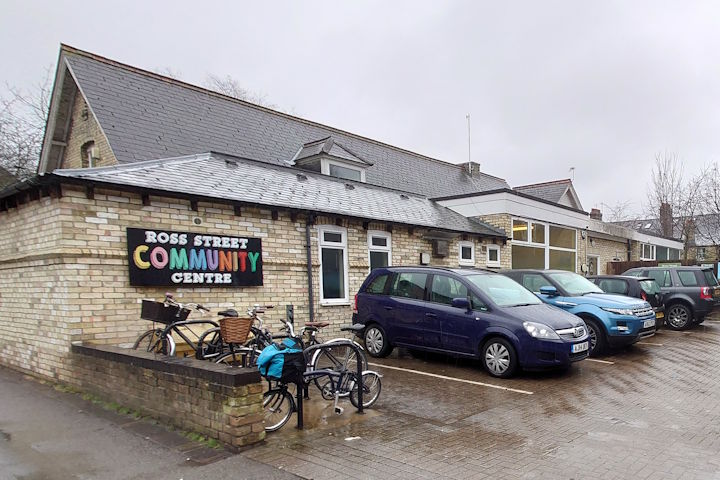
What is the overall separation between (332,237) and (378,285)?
2.23 meters

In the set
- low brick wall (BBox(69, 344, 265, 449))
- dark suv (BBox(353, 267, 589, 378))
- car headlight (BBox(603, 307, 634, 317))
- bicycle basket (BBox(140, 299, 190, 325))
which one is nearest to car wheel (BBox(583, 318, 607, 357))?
car headlight (BBox(603, 307, 634, 317))

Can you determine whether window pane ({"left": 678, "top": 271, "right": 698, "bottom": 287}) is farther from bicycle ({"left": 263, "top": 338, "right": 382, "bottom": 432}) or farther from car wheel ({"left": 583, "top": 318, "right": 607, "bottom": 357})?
bicycle ({"left": 263, "top": 338, "right": 382, "bottom": 432})

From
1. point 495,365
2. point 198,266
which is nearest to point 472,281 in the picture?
point 495,365

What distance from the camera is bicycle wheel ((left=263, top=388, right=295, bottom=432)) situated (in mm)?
4930

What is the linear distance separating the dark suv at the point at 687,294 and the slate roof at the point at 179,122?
829 cm

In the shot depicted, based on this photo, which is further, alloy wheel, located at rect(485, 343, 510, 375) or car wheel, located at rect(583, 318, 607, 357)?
car wheel, located at rect(583, 318, 607, 357)

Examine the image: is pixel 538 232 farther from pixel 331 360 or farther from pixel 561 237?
pixel 331 360

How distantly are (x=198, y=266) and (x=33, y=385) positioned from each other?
285 cm

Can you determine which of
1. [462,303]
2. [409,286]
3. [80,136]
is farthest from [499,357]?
[80,136]

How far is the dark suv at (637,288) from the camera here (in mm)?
11164

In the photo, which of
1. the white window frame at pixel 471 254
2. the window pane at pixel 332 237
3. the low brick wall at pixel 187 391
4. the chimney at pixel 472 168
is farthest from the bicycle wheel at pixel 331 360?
the chimney at pixel 472 168

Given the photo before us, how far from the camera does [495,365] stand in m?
7.27

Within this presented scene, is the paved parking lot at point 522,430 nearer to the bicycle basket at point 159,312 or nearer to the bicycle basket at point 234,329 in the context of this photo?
the bicycle basket at point 234,329

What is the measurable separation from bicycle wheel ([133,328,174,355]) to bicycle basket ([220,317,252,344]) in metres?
1.02
